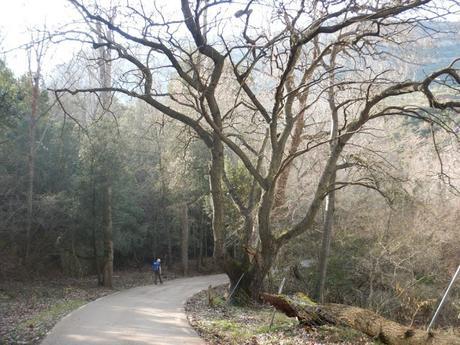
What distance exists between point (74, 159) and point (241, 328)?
2199 cm

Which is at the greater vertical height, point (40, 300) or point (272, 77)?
point (272, 77)

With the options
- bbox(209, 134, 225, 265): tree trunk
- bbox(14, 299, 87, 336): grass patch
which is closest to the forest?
bbox(209, 134, 225, 265): tree trunk

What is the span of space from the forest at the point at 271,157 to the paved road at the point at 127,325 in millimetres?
3175

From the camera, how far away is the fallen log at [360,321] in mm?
7270

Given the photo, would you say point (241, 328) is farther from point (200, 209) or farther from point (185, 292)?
point (200, 209)

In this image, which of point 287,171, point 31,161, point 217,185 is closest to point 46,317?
point 217,185

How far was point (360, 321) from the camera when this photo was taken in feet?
29.1

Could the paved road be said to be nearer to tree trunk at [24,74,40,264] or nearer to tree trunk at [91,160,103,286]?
tree trunk at [91,160,103,286]

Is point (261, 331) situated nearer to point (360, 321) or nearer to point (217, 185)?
point (360, 321)

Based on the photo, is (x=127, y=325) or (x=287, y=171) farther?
(x=287, y=171)

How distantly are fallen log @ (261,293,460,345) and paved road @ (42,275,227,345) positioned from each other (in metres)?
2.16

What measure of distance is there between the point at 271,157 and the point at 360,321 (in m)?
6.59

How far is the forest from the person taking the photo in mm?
11320

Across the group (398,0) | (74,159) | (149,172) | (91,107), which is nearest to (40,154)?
(74,159)
